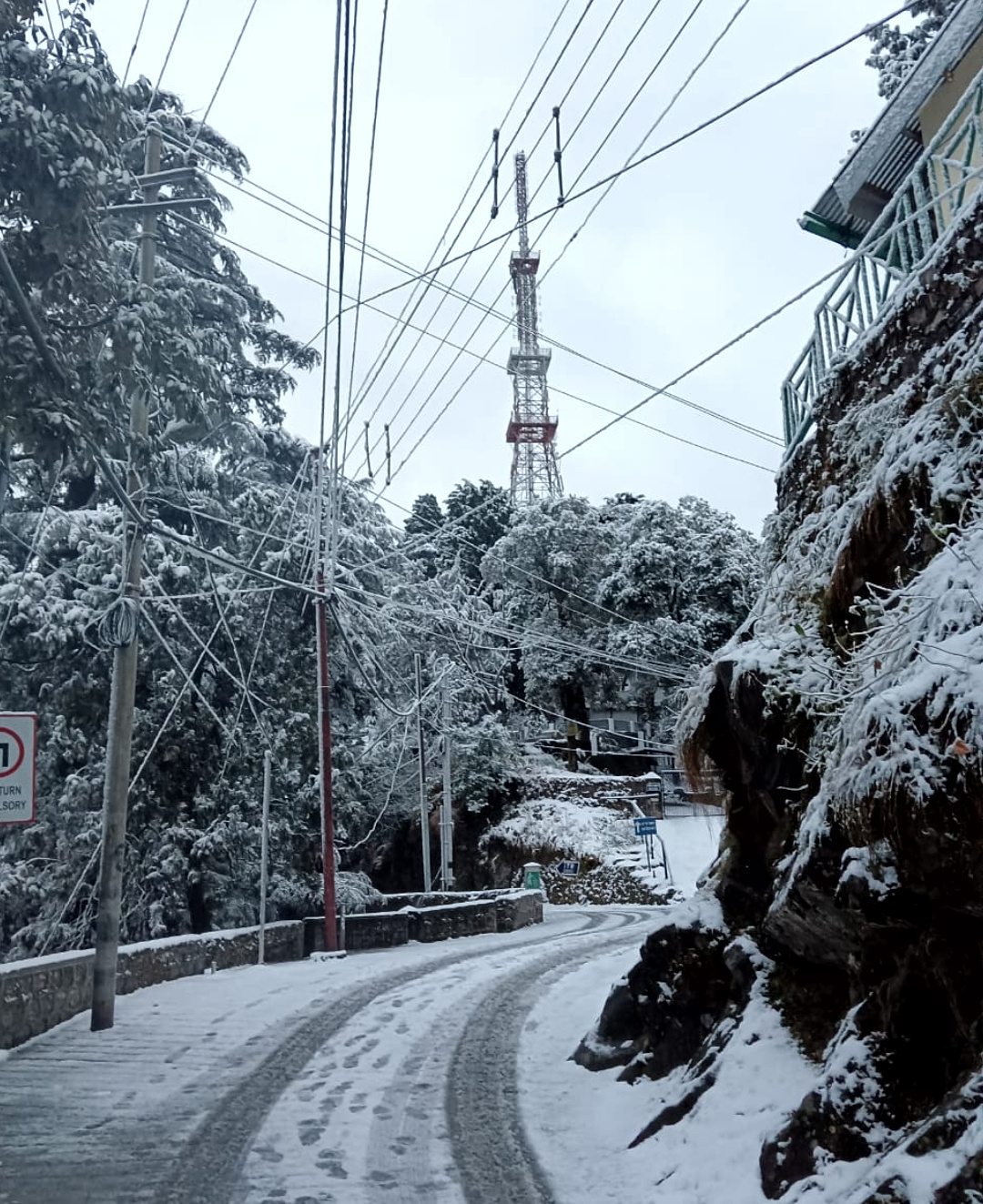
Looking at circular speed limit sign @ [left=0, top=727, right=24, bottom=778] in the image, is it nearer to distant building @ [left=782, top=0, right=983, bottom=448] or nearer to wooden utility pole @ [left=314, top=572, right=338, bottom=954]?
distant building @ [left=782, top=0, right=983, bottom=448]

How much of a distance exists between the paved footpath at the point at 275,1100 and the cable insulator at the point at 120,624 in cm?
412

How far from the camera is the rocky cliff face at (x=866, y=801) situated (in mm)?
4188

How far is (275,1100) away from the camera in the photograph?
736 centimetres

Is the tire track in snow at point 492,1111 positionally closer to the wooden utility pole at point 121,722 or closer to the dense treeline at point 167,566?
the wooden utility pole at point 121,722

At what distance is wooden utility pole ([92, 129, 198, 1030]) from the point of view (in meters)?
10.3

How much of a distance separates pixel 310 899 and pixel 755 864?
18.3 metres

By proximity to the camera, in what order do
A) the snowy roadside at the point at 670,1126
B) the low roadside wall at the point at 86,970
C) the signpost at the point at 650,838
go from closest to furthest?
the snowy roadside at the point at 670,1126, the low roadside wall at the point at 86,970, the signpost at the point at 650,838

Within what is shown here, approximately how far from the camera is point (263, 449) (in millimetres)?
23562

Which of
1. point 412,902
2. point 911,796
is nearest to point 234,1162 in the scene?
point 911,796

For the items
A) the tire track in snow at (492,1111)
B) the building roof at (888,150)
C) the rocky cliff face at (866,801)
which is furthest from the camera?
the building roof at (888,150)

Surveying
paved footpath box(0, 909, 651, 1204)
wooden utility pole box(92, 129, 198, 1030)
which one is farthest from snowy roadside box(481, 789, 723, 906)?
wooden utility pole box(92, 129, 198, 1030)

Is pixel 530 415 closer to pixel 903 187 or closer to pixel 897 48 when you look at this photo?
pixel 897 48

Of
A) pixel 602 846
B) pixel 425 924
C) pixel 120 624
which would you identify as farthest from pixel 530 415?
pixel 120 624

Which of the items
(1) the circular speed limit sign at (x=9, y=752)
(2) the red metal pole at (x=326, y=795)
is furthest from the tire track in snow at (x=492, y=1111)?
(2) the red metal pole at (x=326, y=795)
